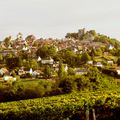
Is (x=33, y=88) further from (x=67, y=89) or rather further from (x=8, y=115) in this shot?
(x=8, y=115)

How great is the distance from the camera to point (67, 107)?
3241cm

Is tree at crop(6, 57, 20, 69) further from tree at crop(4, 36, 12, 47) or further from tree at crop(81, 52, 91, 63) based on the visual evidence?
tree at crop(4, 36, 12, 47)

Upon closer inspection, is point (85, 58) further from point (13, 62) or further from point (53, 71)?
point (13, 62)

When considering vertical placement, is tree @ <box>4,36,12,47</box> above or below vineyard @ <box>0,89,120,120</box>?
above

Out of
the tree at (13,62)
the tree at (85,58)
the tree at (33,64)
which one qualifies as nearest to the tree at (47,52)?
the tree at (33,64)

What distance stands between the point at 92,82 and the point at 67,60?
1290 inches

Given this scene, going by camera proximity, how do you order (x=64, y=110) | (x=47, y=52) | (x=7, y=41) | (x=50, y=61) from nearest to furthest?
(x=64, y=110)
(x=50, y=61)
(x=47, y=52)
(x=7, y=41)

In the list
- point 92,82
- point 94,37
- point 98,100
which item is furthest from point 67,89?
point 94,37

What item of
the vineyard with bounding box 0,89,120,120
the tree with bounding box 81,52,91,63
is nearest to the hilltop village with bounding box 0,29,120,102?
the tree with bounding box 81,52,91,63

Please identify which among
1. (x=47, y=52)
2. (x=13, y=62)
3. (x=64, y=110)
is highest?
(x=47, y=52)

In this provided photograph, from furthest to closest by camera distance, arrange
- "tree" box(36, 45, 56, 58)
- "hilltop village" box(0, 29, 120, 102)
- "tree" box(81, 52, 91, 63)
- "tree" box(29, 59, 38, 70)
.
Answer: "tree" box(36, 45, 56, 58) < "tree" box(81, 52, 91, 63) < "tree" box(29, 59, 38, 70) < "hilltop village" box(0, 29, 120, 102)

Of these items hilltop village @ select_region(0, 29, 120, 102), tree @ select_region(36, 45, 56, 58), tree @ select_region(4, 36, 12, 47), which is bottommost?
hilltop village @ select_region(0, 29, 120, 102)

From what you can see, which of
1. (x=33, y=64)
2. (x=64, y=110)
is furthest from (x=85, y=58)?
(x=64, y=110)

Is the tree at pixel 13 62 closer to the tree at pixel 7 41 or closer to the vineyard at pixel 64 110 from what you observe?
the vineyard at pixel 64 110
